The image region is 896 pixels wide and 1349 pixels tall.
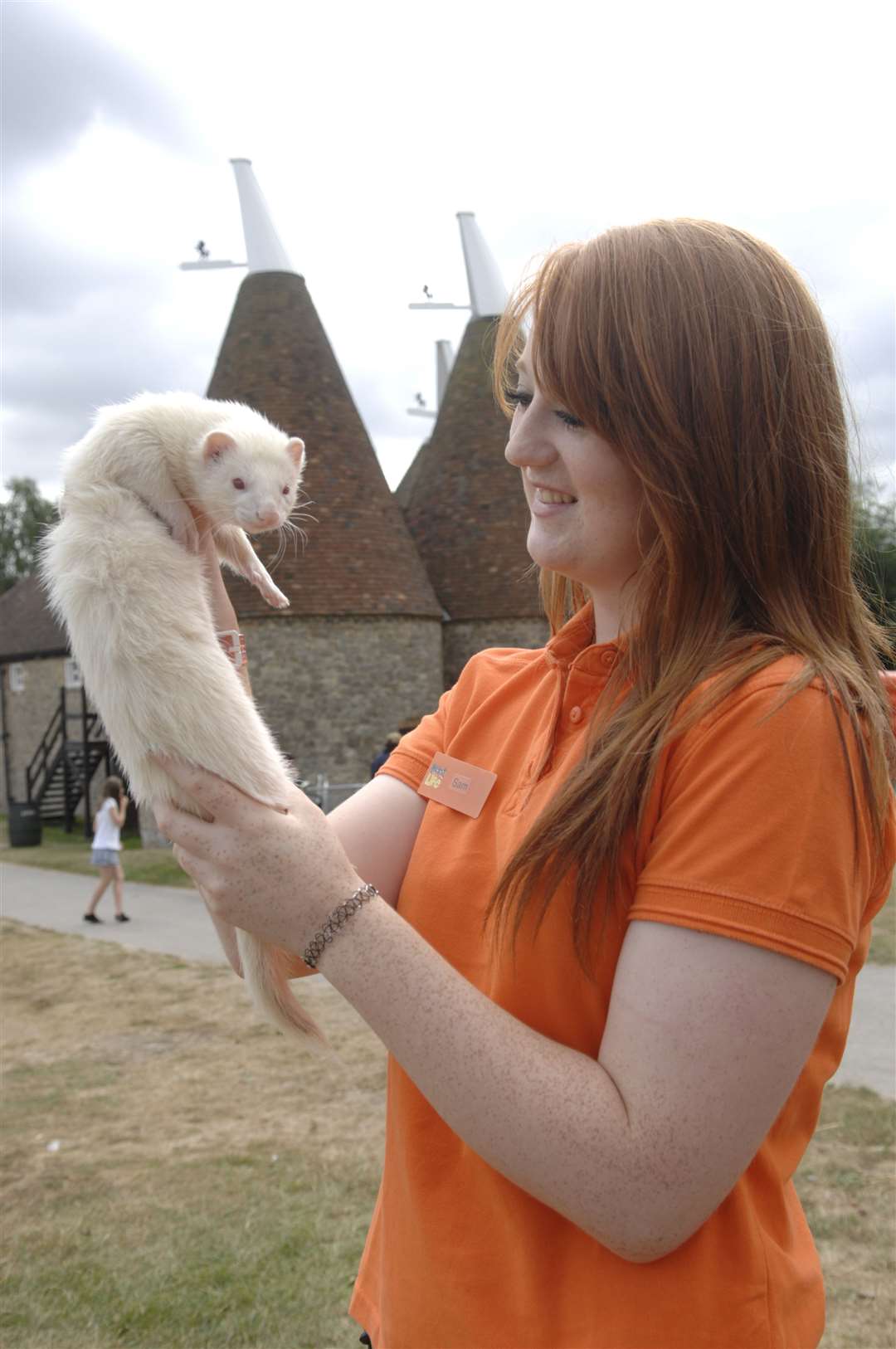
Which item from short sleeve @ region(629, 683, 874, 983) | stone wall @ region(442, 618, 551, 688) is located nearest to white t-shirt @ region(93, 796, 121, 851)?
stone wall @ region(442, 618, 551, 688)

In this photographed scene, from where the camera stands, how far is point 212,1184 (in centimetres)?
538

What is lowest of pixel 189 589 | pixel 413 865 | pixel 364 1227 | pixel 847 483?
pixel 364 1227

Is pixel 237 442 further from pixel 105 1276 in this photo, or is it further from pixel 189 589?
pixel 105 1276

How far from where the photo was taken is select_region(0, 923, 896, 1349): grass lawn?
4.24m

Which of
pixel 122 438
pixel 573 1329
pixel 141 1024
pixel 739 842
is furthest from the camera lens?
pixel 141 1024

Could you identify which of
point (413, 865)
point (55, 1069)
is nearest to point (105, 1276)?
point (55, 1069)

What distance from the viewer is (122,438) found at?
170 cm

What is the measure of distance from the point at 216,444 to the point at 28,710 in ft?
93.8

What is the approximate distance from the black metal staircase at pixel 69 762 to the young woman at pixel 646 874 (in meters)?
21.1

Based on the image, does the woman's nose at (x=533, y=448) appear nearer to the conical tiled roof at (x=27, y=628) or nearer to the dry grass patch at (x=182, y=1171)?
the dry grass patch at (x=182, y=1171)

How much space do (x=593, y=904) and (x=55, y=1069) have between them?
7035 millimetres

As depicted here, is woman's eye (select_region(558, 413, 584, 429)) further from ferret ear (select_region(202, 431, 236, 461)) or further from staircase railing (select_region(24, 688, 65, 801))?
staircase railing (select_region(24, 688, 65, 801))

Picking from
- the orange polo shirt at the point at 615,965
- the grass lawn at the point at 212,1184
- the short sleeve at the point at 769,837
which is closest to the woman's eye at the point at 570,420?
the orange polo shirt at the point at 615,965

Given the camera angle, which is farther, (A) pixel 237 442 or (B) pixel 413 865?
(A) pixel 237 442
